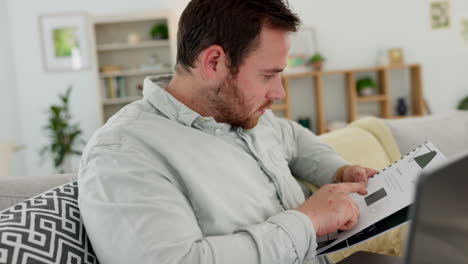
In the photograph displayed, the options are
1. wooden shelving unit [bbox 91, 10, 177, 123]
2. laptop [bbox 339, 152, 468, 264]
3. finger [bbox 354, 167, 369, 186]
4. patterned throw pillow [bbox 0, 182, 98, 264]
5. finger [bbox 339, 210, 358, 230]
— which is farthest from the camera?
wooden shelving unit [bbox 91, 10, 177, 123]

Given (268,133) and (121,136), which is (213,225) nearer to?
(121,136)

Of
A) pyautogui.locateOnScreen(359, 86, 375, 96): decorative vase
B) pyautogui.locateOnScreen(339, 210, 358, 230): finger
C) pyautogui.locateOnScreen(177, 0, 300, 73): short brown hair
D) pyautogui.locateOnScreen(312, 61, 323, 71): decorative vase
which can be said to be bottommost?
pyautogui.locateOnScreen(339, 210, 358, 230): finger

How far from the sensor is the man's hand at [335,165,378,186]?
4.37ft

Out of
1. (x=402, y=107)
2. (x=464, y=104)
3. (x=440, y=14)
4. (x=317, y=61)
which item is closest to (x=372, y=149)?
(x=317, y=61)

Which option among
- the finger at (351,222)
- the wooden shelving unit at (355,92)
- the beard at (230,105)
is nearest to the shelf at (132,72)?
the wooden shelving unit at (355,92)

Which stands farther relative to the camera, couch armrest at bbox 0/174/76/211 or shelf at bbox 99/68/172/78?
shelf at bbox 99/68/172/78

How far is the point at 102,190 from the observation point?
900 mm

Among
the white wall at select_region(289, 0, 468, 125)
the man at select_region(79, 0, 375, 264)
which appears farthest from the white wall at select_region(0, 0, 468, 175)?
the man at select_region(79, 0, 375, 264)

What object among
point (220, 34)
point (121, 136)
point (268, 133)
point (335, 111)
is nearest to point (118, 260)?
point (121, 136)

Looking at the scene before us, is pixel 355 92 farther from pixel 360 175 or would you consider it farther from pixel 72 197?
pixel 72 197

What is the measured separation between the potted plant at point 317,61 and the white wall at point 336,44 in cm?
21

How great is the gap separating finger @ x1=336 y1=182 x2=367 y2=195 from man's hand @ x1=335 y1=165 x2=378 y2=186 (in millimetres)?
81

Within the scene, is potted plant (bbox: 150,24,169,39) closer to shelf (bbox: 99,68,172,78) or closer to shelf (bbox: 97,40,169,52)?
shelf (bbox: 97,40,169,52)

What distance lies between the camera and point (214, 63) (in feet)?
3.83
